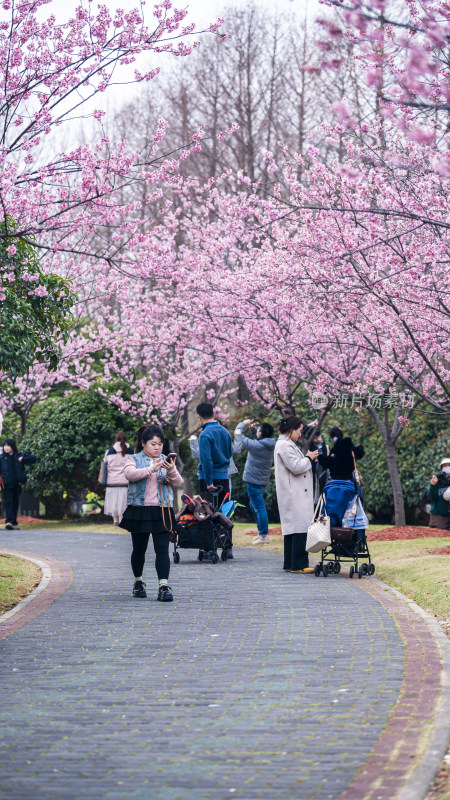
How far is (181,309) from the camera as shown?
23719 mm

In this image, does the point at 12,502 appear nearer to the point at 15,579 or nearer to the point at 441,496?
the point at 441,496

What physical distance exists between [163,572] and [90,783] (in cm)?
591

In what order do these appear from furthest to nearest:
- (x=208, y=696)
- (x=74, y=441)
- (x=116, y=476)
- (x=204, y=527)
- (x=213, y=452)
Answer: (x=74, y=441)
(x=116, y=476)
(x=213, y=452)
(x=204, y=527)
(x=208, y=696)

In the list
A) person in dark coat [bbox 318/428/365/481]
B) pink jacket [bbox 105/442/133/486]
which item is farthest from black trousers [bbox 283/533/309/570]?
pink jacket [bbox 105/442/133/486]

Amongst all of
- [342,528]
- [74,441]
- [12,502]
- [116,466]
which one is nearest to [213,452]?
[342,528]

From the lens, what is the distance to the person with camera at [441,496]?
18.8 metres

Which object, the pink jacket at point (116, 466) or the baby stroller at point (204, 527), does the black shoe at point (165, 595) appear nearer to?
the baby stroller at point (204, 527)

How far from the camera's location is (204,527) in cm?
1488

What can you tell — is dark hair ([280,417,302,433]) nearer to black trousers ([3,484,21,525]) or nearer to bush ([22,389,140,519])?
black trousers ([3,484,21,525])

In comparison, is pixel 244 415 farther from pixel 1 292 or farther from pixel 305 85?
pixel 1 292

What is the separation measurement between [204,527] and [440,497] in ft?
19.4

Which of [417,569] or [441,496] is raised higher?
[441,496]

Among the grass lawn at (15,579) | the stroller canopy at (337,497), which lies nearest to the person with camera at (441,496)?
the stroller canopy at (337,497)

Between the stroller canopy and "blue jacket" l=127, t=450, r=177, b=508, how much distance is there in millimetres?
2823
